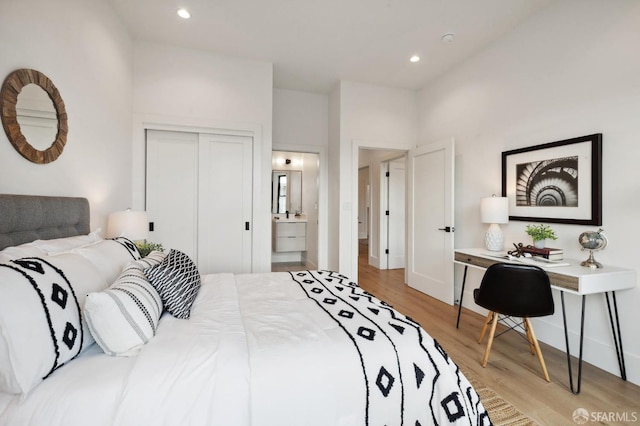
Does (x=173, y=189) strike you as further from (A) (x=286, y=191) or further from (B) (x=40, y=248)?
(A) (x=286, y=191)

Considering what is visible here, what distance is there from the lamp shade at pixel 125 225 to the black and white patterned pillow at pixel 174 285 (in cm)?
96

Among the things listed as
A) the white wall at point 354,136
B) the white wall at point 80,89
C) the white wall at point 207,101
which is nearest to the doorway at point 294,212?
the white wall at point 354,136

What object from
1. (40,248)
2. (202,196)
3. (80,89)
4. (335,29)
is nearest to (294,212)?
(202,196)

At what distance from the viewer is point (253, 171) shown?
357cm

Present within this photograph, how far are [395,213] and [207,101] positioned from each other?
3.83 metres

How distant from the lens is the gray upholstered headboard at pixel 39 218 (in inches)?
52.1

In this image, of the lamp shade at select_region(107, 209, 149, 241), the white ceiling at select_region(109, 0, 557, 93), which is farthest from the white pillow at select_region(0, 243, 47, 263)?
the white ceiling at select_region(109, 0, 557, 93)

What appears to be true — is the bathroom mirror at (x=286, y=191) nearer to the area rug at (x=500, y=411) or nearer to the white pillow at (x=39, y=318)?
the area rug at (x=500, y=411)

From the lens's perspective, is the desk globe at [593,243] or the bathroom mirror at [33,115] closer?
the bathroom mirror at [33,115]

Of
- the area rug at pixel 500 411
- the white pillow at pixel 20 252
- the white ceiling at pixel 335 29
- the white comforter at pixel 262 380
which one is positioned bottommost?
the area rug at pixel 500 411

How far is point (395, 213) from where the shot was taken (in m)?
5.64

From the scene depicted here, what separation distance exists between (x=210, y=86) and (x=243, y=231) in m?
1.76

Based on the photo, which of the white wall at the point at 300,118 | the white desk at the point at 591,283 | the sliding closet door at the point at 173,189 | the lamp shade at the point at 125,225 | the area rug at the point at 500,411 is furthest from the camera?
the white wall at the point at 300,118

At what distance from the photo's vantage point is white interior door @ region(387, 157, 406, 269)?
5.61 metres
